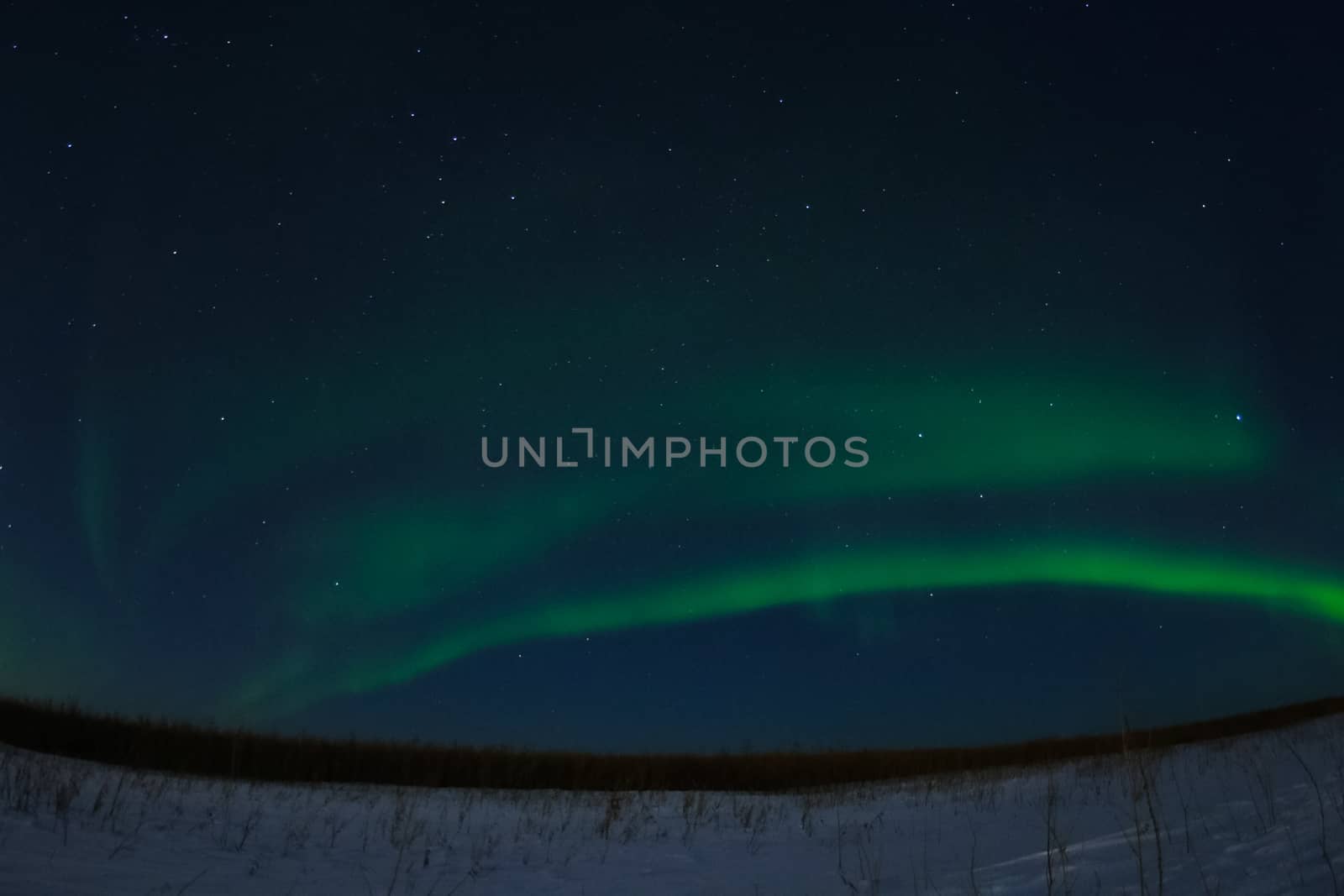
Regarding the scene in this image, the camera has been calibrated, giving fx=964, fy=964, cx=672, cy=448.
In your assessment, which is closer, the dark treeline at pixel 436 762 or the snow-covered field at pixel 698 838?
the snow-covered field at pixel 698 838

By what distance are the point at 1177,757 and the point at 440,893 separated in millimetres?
11316

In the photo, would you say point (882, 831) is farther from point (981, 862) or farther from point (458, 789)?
point (458, 789)

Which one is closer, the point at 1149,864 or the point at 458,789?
the point at 1149,864

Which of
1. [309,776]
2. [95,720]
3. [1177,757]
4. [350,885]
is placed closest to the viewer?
[350,885]

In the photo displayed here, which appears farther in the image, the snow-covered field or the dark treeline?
the dark treeline

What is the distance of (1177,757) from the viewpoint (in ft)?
44.7

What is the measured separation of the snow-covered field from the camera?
19.8ft

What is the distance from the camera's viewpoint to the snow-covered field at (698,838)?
6.02 meters

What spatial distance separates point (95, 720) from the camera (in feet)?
74.5

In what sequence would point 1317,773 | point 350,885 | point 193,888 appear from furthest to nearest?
point 1317,773, point 350,885, point 193,888

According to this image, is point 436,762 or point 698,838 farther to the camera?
point 436,762

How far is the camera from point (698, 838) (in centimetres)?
932

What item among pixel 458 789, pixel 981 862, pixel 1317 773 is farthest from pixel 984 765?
pixel 981 862

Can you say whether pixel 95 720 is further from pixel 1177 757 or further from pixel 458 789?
pixel 1177 757
